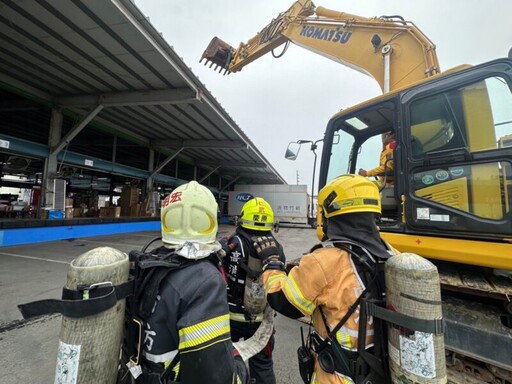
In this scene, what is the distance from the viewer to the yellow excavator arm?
3.91 m

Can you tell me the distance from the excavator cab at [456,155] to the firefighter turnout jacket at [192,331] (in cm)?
238

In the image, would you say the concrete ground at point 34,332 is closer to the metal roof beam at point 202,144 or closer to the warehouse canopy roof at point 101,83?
the warehouse canopy roof at point 101,83

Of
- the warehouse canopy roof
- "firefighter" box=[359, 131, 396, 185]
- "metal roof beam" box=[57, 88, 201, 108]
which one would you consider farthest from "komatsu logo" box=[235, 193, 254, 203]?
"firefighter" box=[359, 131, 396, 185]

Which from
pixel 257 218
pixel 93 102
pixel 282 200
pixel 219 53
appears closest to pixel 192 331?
pixel 257 218

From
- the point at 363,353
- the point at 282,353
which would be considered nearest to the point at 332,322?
the point at 363,353

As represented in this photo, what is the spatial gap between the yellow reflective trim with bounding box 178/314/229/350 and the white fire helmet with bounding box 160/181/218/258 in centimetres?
35

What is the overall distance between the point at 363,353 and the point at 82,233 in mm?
12247

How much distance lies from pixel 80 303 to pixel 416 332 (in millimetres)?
1440

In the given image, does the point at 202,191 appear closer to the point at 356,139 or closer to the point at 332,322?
the point at 332,322

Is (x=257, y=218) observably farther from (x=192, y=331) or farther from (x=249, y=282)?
(x=192, y=331)

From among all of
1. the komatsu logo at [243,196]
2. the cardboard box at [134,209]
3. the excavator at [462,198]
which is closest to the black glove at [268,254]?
the excavator at [462,198]

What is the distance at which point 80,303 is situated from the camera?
0.95 metres

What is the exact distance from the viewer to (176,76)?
7.91 metres

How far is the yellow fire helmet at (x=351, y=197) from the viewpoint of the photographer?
153cm
